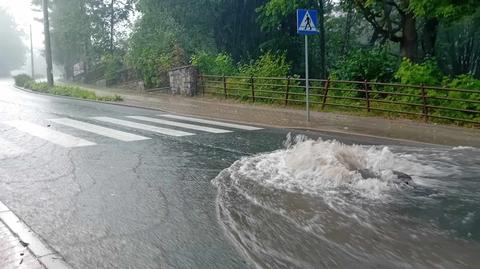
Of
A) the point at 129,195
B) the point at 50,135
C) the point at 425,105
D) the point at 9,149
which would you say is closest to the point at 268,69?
the point at 425,105

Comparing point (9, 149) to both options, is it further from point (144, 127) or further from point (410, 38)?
point (410, 38)

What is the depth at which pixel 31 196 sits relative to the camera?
5805 millimetres

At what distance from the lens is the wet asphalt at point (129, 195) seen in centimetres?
413

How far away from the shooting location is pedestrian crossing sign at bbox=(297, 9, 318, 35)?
38.9 ft

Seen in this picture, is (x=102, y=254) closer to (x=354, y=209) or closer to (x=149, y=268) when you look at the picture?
(x=149, y=268)

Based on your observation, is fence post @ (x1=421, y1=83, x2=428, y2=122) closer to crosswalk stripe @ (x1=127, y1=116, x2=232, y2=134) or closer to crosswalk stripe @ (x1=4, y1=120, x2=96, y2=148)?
crosswalk stripe @ (x1=127, y1=116, x2=232, y2=134)

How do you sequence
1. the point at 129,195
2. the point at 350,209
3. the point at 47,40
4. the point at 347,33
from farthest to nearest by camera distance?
the point at 347,33, the point at 47,40, the point at 129,195, the point at 350,209

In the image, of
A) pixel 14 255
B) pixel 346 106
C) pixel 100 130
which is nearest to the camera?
pixel 14 255

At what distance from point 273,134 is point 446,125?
472 cm

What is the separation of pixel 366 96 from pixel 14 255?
39.1 ft

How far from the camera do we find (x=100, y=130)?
444 inches

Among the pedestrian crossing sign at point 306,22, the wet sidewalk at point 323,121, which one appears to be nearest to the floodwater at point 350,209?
the wet sidewalk at point 323,121

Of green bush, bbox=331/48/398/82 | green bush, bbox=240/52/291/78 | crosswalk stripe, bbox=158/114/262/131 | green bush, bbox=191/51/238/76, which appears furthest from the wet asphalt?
green bush, bbox=191/51/238/76

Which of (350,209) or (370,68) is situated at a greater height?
(370,68)
